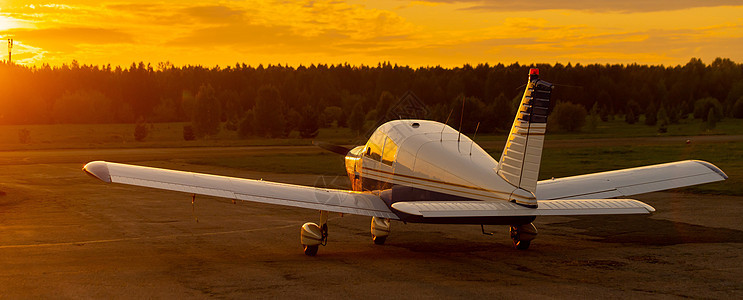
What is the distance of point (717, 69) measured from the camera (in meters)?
152

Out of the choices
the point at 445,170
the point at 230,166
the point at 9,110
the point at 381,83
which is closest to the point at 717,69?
the point at 381,83

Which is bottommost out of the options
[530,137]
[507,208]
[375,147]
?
[507,208]

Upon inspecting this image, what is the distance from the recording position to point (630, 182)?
1554 cm

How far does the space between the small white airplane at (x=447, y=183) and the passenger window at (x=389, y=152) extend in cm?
2

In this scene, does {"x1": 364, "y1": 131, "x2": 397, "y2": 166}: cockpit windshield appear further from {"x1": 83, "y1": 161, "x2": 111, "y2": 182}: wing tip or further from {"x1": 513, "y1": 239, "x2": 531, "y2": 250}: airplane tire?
{"x1": 83, "y1": 161, "x2": 111, "y2": 182}: wing tip

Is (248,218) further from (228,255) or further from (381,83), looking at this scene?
(381,83)

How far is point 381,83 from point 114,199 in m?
136

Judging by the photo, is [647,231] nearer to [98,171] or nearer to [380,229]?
[380,229]

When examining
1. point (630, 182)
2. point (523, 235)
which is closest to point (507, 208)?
point (523, 235)

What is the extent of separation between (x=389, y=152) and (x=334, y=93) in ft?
478

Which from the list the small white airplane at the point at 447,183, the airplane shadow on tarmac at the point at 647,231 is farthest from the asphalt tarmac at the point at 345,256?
the small white airplane at the point at 447,183

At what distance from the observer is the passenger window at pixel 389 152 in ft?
48.5

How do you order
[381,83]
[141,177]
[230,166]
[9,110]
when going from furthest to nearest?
[381,83]
[9,110]
[230,166]
[141,177]

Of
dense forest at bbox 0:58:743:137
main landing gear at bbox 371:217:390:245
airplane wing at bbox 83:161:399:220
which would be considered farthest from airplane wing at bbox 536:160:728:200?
dense forest at bbox 0:58:743:137
